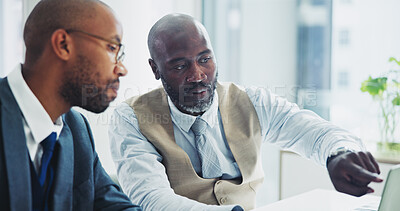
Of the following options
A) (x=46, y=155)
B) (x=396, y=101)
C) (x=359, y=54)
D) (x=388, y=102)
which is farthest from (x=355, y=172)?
(x=359, y=54)

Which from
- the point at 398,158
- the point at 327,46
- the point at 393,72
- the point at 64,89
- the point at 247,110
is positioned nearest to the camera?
the point at 64,89

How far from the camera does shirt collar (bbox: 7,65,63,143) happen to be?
2.97ft

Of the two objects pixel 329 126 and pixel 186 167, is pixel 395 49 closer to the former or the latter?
pixel 329 126

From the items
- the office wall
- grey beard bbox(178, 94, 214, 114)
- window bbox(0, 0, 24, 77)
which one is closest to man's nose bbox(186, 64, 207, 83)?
grey beard bbox(178, 94, 214, 114)

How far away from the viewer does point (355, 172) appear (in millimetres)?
1126

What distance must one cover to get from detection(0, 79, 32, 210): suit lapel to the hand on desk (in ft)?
2.73

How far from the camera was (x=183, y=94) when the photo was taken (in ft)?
5.19

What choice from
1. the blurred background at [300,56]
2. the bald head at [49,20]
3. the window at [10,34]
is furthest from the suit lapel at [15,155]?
the blurred background at [300,56]

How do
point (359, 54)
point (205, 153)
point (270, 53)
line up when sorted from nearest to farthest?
1. point (205, 153)
2. point (359, 54)
3. point (270, 53)

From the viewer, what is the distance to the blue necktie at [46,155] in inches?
37.0

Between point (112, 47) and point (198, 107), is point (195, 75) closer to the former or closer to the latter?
point (198, 107)

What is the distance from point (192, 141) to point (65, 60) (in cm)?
80

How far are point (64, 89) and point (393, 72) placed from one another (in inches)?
91.6

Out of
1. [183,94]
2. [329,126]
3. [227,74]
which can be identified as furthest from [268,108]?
[227,74]
